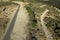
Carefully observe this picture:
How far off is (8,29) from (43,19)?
16.6 feet

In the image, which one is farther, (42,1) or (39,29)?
(42,1)

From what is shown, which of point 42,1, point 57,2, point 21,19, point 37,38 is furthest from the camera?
point 42,1

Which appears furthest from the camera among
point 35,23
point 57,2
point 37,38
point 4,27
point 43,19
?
point 57,2

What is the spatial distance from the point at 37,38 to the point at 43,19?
496 cm

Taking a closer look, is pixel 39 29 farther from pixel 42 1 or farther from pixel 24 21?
pixel 42 1

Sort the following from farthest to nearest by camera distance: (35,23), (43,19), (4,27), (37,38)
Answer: (43,19), (35,23), (4,27), (37,38)

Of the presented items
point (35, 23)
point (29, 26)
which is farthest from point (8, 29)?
point (35, 23)

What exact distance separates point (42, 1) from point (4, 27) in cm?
1378

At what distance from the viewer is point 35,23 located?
14594 mm

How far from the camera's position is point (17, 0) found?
83.4ft

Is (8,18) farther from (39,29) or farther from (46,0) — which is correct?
(46,0)

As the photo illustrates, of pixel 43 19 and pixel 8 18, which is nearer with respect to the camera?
pixel 8 18

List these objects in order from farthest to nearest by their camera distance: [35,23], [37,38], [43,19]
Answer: [43,19] → [35,23] → [37,38]

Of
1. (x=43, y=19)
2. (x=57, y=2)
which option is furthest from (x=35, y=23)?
(x=57, y=2)
